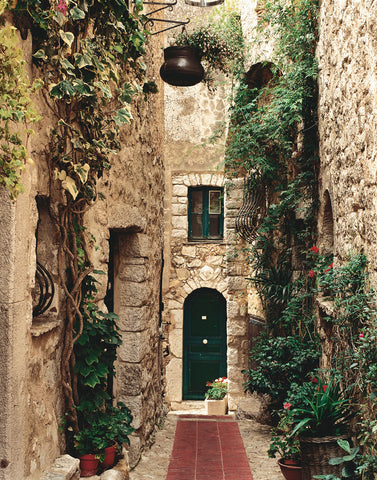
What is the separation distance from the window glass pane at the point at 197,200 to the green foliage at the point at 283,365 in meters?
4.94

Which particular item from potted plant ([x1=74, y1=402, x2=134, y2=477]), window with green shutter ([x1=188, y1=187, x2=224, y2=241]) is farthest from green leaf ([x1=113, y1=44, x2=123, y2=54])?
window with green shutter ([x1=188, y1=187, x2=224, y2=241])

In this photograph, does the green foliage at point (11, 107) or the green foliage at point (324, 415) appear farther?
the green foliage at point (324, 415)

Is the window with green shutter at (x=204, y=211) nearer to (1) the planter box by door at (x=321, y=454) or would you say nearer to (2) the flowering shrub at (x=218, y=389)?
(2) the flowering shrub at (x=218, y=389)

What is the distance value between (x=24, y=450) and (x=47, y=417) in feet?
1.35

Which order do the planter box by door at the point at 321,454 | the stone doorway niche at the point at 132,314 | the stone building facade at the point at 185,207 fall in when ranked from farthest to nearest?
1. the stone building facade at the point at 185,207
2. the stone doorway niche at the point at 132,314
3. the planter box by door at the point at 321,454

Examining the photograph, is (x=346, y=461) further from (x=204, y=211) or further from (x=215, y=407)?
(x=204, y=211)

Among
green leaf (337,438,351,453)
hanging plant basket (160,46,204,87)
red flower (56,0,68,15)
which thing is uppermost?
hanging plant basket (160,46,204,87)

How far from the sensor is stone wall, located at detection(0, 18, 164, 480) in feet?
8.05

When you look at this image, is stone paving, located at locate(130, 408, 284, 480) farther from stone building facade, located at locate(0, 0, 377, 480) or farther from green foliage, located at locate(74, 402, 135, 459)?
green foliage, located at locate(74, 402, 135, 459)

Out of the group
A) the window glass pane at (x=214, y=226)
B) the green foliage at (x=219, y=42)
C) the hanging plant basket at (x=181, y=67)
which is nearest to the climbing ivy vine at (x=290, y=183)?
the green foliage at (x=219, y=42)

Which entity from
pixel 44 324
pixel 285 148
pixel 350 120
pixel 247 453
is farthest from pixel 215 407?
pixel 44 324

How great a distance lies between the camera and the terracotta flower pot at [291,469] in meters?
4.29

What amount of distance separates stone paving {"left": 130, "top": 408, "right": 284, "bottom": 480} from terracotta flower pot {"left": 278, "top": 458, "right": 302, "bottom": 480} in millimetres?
369

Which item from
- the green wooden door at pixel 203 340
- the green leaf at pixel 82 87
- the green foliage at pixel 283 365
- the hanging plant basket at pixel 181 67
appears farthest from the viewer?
the green wooden door at pixel 203 340
